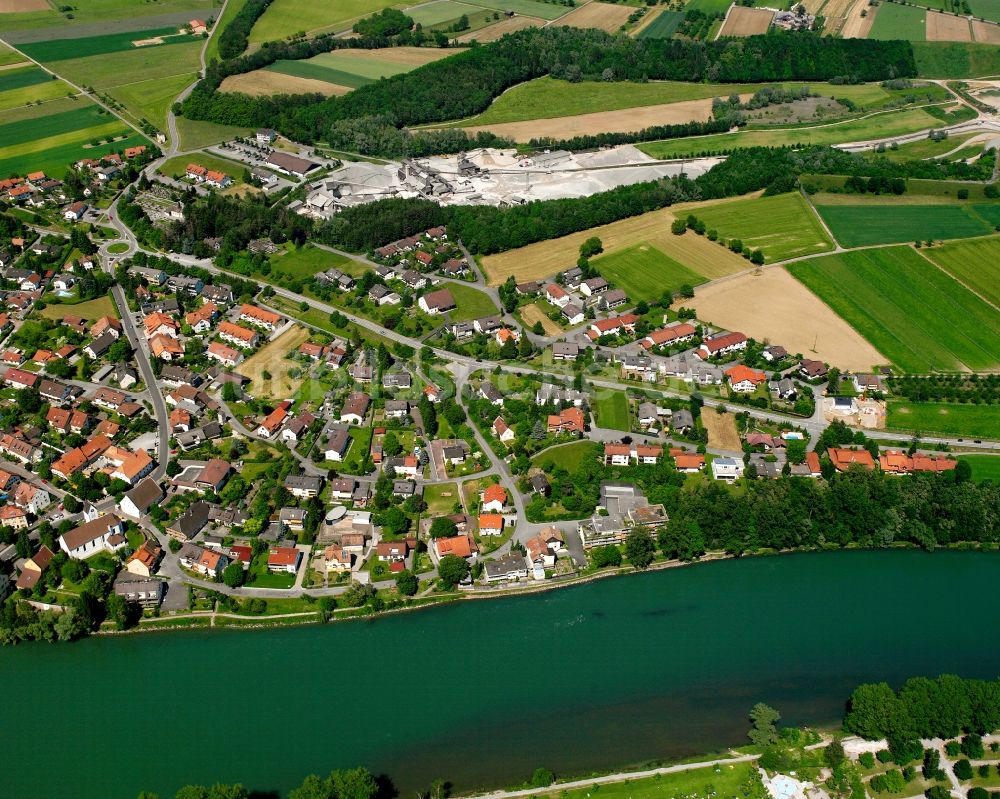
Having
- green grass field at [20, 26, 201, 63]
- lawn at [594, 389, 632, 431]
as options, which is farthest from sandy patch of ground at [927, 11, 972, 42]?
Answer: green grass field at [20, 26, 201, 63]

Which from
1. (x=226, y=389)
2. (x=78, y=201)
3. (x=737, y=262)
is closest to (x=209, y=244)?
(x=78, y=201)

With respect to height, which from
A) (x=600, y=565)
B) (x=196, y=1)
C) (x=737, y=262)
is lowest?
(x=600, y=565)

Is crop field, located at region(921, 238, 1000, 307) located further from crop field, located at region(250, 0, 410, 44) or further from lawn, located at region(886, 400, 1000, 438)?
crop field, located at region(250, 0, 410, 44)

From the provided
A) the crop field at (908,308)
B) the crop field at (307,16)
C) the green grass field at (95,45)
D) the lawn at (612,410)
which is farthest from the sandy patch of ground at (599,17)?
the lawn at (612,410)

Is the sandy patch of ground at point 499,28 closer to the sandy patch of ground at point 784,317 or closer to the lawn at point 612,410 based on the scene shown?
the sandy patch of ground at point 784,317

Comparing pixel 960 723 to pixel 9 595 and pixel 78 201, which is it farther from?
pixel 78 201

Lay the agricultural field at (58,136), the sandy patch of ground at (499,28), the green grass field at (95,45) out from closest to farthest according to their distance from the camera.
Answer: the agricultural field at (58,136) < the green grass field at (95,45) < the sandy patch of ground at (499,28)

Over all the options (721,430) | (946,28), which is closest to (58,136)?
(721,430)
